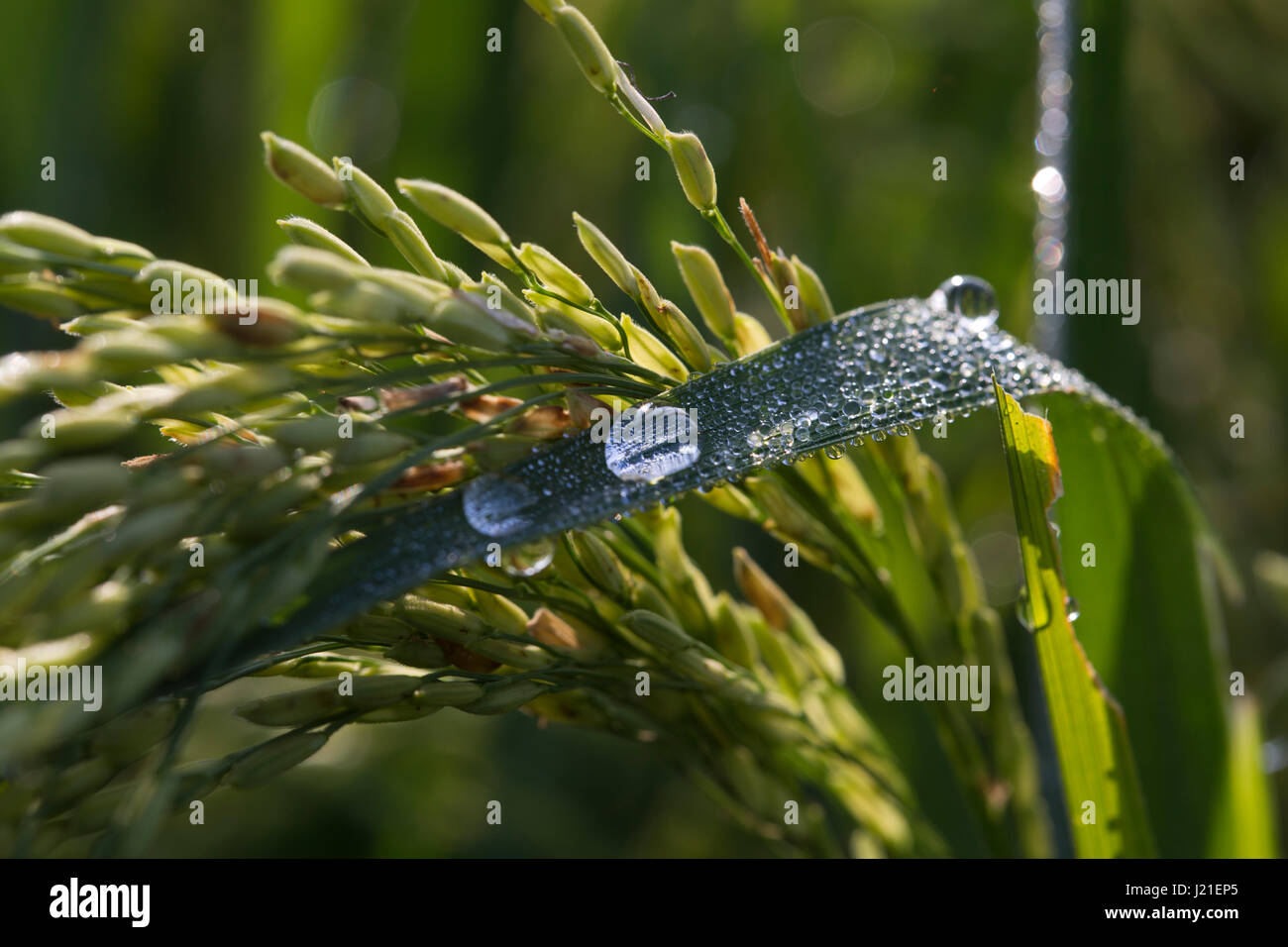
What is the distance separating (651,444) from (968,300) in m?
0.33

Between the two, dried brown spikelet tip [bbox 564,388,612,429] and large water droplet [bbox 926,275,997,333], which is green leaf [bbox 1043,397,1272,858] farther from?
dried brown spikelet tip [bbox 564,388,612,429]

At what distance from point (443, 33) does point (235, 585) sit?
4.91 ft

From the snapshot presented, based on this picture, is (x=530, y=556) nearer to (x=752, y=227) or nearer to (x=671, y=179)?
(x=752, y=227)

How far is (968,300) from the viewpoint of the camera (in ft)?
2.64

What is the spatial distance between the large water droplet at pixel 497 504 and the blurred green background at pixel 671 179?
1159 millimetres

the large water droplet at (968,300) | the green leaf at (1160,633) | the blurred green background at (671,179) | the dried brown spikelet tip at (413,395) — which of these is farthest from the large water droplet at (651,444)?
the blurred green background at (671,179)

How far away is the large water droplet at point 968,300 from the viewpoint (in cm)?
79

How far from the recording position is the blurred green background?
5.61ft

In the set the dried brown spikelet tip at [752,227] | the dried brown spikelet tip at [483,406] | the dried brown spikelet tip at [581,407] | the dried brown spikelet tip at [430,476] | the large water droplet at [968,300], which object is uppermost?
the dried brown spikelet tip at [752,227]

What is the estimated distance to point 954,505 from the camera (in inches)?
80.0

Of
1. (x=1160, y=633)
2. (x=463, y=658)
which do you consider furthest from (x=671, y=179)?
(x=463, y=658)

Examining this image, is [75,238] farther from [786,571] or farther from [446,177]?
[786,571]

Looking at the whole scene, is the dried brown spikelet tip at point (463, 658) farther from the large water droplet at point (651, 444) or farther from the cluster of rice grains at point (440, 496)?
the large water droplet at point (651, 444)

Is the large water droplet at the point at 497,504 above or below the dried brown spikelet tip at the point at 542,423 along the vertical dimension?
below
